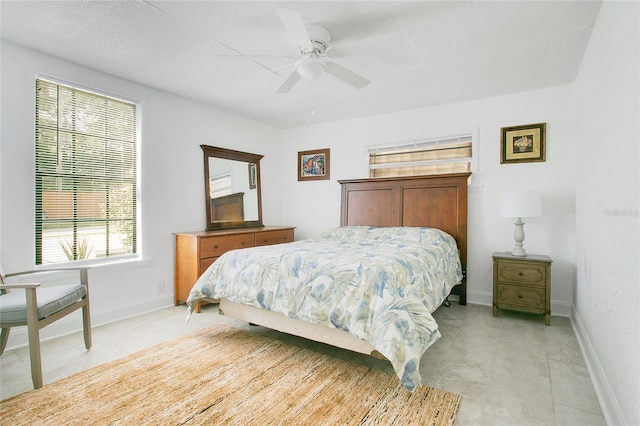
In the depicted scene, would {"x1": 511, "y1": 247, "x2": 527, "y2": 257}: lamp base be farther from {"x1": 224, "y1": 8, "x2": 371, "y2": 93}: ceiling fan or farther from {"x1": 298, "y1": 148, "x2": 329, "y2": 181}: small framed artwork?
{"x1": 298, "y1": 148, "x2": 329, "y2": 181}: small framed artwork

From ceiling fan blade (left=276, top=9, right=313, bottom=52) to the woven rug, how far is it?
2.23 metres

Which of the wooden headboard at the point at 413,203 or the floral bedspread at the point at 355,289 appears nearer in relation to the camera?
the floral bedspread at the point at 355,289

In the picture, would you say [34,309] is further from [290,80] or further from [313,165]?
[313,165]

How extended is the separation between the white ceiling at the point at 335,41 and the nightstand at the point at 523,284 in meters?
1.86

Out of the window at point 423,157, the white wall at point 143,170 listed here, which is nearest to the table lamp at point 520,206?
the window at point 423,157

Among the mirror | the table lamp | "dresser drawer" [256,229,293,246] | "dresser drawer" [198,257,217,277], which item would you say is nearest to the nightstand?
the table lamp

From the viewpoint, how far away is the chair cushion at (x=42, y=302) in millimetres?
2006

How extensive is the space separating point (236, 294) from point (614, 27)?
3.02 meters

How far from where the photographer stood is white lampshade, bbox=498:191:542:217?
10.6ft

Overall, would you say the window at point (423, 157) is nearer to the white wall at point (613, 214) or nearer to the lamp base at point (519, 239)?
the lamp base at point (519, 239)

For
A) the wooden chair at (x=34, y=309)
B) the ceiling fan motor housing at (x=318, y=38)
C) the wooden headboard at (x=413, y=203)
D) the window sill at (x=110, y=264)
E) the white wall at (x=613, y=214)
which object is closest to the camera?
the white wall at (x=613, y=214)

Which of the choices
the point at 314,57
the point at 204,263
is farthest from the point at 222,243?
the point at 314,57

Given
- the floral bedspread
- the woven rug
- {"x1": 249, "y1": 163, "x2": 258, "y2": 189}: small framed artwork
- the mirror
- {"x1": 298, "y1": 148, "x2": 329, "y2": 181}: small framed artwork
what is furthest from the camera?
{"x1": 298, "y1": 148, "x2": 329, "y2": 181}: small framed artwork

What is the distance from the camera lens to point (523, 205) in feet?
10.6
